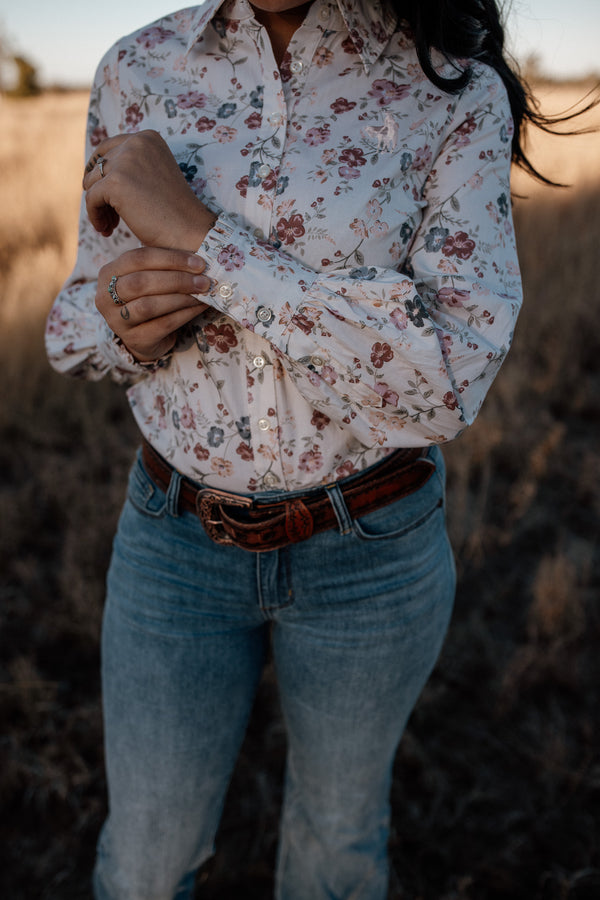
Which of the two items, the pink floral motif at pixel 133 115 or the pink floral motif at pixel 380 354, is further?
the pink floral motif at pixel 133 115

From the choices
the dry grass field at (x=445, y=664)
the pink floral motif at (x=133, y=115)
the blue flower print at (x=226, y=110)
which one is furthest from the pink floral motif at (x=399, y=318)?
the dry grass field at (x=445, y=664)

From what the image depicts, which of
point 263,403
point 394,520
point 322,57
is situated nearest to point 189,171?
point 322,57

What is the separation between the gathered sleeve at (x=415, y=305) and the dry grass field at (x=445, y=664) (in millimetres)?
787

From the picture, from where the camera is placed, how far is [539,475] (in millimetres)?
3486

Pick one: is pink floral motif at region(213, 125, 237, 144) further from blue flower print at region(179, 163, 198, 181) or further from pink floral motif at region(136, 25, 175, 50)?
pink floral motif at region(136, 25, 175, 50)

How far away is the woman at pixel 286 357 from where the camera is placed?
99 cm

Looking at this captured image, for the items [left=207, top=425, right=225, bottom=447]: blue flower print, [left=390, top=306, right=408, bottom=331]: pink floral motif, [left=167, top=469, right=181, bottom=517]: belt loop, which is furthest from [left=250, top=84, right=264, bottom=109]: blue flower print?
[left=167, top=469, right=181, bottom=517]: belt loop

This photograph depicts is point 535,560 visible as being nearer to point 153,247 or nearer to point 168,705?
point 168,705

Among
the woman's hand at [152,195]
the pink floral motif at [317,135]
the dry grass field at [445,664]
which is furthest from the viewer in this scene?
the dry grass field at [445,664]

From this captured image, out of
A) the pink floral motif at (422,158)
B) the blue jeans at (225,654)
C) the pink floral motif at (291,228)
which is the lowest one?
the blue jeans at (225,654)

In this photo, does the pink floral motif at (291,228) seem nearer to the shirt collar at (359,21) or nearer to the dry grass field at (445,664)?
the shirt collar at (359,21)

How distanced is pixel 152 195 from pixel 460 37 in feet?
2.04

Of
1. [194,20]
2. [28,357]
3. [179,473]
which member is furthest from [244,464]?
[28,357]

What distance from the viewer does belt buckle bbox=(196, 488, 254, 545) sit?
44.2 inches
